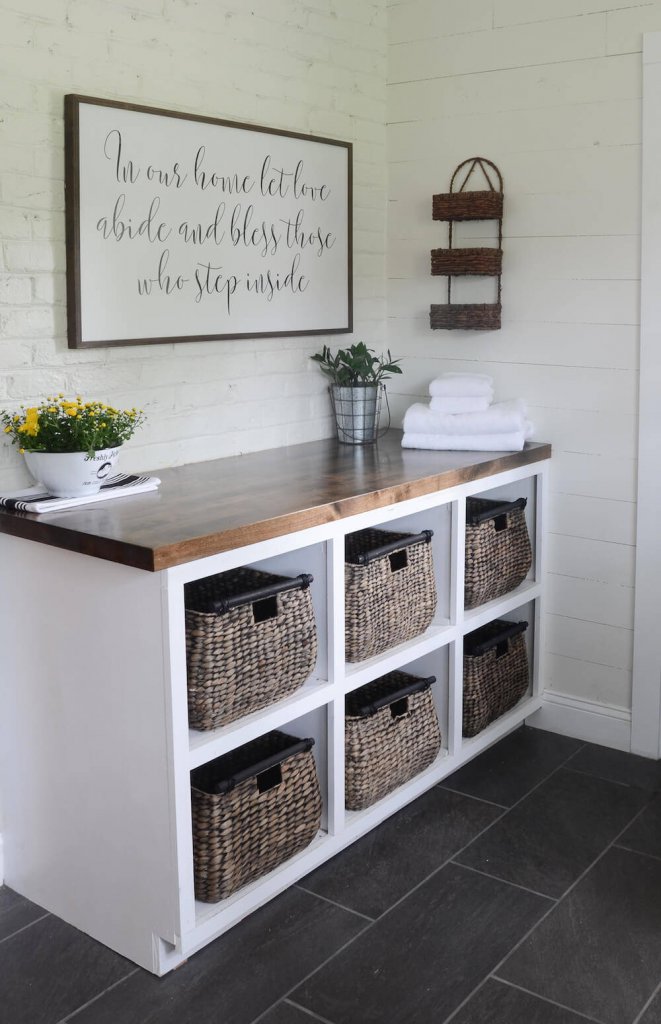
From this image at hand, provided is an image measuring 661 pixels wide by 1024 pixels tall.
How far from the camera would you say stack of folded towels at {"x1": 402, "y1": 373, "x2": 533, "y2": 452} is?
9.50 ft

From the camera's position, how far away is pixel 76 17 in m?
2.32

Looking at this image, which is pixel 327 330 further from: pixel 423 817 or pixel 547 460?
pixel 423 817

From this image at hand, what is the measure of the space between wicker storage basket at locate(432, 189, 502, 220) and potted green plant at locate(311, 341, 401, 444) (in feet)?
1.51

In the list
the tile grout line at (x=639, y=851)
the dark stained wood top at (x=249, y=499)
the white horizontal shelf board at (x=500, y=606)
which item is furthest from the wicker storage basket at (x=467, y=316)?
the tile grout line at (x=639, y=851)

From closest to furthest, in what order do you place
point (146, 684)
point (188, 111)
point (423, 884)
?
point (146, 684) → point (423, 884) → point (188, 111)

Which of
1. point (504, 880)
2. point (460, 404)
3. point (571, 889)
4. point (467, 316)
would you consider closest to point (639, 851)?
point (571, 889)

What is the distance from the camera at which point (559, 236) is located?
299cm

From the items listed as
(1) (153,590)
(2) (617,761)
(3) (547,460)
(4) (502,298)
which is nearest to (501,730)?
(2) (617,761)

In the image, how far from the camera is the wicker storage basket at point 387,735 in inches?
97.3

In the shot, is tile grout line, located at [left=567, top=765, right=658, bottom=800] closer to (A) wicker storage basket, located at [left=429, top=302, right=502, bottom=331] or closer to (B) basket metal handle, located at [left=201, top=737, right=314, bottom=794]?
(B) basket metal handle, located at [left=201, top=737, right=314, bottom=794]

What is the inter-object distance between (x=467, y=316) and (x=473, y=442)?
0.43 meters

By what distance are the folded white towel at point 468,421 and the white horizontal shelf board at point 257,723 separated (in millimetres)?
889

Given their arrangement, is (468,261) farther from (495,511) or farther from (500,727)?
(500,727)

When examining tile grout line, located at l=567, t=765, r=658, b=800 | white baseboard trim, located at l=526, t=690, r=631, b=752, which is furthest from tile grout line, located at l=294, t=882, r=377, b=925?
white baseboard trim, located at l=526, t=690, r=631, b=752
